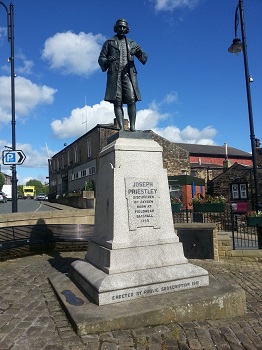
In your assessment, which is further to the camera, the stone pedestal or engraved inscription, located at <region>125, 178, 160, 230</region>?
engraved inscription, located at <region>125, 178, 160, 230</region>

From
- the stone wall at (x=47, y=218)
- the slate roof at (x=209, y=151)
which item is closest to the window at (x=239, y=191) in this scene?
the stone wall at (x=47, y=218)

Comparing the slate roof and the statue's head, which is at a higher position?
the slate roof

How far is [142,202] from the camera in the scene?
4742 millimetres

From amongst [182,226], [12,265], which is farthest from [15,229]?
[182,226]

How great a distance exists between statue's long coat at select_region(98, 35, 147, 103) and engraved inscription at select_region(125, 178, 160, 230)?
1700mm

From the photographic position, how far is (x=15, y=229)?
7695mm

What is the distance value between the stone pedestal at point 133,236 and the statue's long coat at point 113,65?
88 centimetres

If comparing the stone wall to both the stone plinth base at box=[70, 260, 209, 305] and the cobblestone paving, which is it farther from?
the stone plinth base at box=[70, 260, 209, 305]

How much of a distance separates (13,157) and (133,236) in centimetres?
561

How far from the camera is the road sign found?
8.60 meters

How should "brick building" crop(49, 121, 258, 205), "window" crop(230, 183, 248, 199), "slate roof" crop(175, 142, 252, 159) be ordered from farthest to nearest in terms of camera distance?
1. "slate roof" crop(175, 142, 252, 159)
2. "brick building" crop(49, 121, 258, 205)
3. "window" crop(230, 183, 248, 199)

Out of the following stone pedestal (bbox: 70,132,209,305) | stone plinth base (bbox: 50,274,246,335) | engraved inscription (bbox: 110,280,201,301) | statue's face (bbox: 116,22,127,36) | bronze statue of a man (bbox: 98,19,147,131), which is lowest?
stone plinth base (bbox: 50,274,246,335)

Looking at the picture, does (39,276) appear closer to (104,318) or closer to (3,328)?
(3,328)

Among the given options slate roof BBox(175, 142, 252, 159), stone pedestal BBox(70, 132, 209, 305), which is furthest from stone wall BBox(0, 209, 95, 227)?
slate roof BBox(175, 142, 252, 159)
